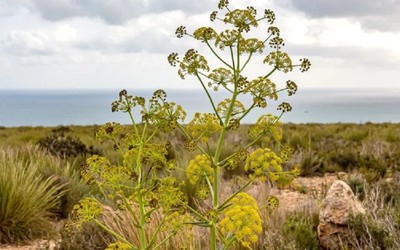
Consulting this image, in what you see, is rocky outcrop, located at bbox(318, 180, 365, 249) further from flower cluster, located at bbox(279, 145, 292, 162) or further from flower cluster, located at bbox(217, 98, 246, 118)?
flower cluster, located at bbox(217, 98, 246, 118)

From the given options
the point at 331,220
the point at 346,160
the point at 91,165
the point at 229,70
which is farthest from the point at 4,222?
the point at 346,160

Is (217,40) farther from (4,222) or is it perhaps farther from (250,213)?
(4,222)

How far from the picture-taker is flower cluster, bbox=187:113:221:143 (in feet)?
7.94

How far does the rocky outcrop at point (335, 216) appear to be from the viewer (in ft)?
15.7

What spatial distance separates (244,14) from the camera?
234cm

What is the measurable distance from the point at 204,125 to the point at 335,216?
282 cm

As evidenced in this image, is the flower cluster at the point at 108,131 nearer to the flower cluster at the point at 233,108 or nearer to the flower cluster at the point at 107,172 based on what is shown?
the flower cluster at the point at 107,172

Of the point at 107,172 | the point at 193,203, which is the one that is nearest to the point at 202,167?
the point at 107,172

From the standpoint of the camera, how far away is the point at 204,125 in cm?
244

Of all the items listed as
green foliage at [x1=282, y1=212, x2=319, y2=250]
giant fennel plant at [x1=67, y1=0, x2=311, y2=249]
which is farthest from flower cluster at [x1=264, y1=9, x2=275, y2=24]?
green foliage at [x1=282, y1=212, x2=319, y2=250]

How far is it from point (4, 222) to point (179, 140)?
854cm

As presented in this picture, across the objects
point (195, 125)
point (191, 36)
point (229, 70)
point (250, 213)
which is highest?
point (191, 36)

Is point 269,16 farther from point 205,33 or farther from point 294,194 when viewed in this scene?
point 294,194

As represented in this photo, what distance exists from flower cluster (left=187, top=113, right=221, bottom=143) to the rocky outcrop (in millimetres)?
2741
